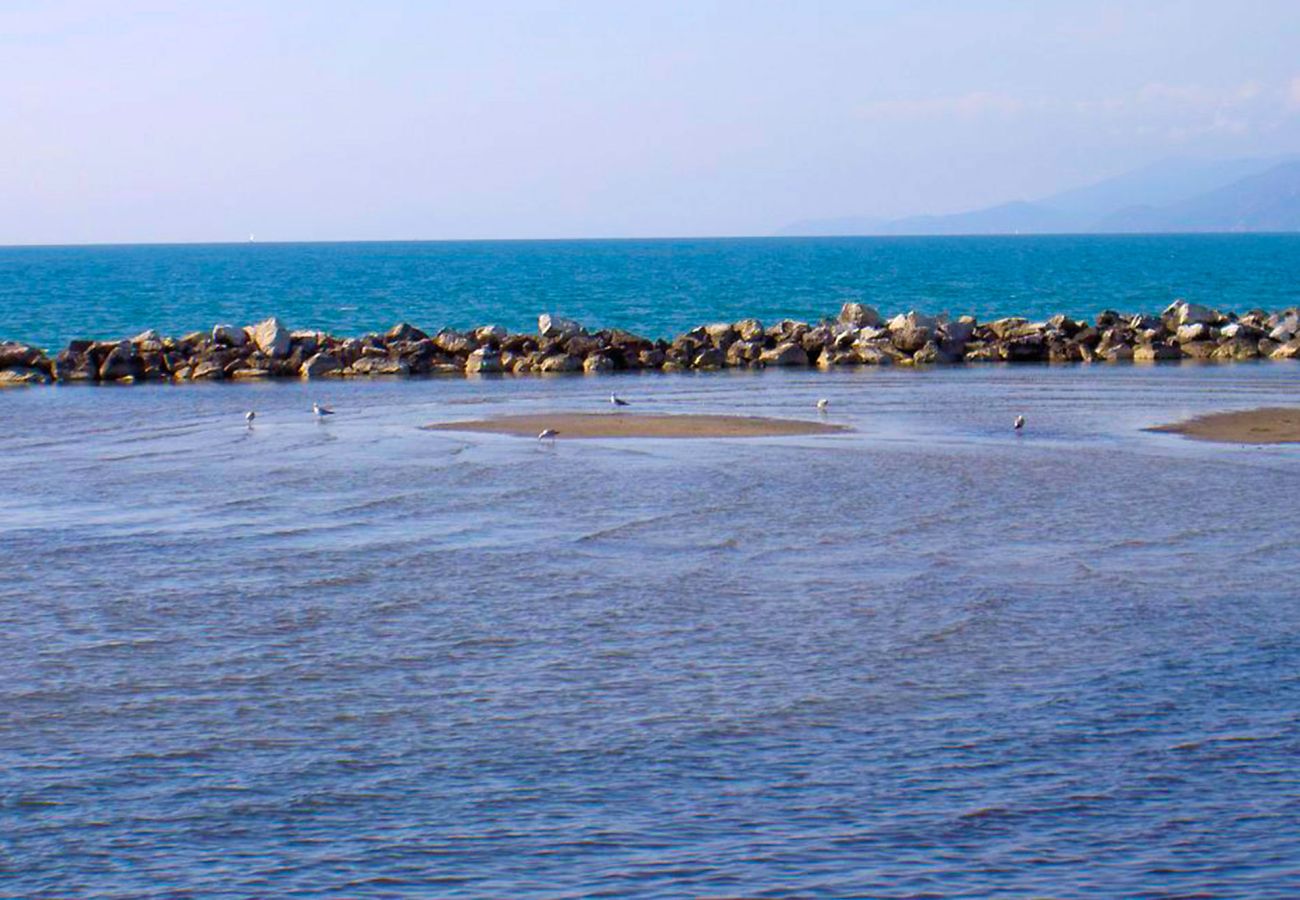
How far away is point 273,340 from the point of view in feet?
154

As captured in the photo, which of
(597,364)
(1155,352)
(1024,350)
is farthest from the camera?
(1024,350)

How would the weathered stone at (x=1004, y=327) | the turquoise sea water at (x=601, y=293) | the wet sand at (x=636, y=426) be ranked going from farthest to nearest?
the turquoise sea water at (x=601, y=293), the weathered stone at (x=1004, y=327), the wet sand at (x=636, y=426)

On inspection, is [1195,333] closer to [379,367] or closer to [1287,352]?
[1287,352]

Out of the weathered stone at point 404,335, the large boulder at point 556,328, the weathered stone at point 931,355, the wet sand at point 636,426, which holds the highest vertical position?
the large boulder at point 556,328

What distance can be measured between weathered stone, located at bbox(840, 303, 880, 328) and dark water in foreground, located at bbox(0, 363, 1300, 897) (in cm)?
2602

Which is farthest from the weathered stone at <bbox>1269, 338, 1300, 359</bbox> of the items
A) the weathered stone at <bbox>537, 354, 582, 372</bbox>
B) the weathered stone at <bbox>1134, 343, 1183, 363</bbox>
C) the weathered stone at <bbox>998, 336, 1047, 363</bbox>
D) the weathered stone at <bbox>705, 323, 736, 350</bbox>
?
the weathered stone at <bbox>537, 354, 582, 372</bbox>

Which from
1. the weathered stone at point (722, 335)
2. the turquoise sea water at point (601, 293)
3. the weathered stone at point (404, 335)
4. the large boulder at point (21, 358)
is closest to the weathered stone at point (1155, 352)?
the weathered stone at point (722, 335)

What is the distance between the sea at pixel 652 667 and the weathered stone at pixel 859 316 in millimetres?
21775

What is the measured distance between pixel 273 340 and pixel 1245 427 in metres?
26.5

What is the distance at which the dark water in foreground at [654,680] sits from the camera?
32.0 ft

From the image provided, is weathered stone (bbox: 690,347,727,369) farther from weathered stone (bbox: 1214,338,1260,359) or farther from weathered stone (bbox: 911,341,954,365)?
weathered stone (bbox: 1214,338,1260,359)

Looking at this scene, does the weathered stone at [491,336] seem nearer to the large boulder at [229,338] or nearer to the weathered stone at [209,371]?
the large boulder at [229,338]

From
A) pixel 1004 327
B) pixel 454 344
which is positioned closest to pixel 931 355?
pixel 1004 327

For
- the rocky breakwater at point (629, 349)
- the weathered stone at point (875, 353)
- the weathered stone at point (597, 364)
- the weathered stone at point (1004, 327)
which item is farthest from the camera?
the weathered stone at point (1004, 327)
